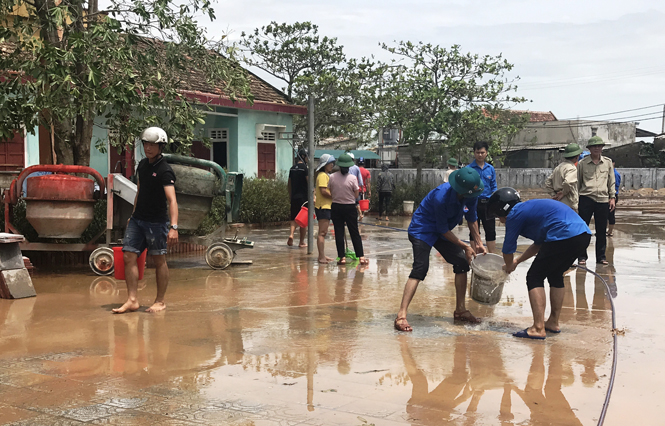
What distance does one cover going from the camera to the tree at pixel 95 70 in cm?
866

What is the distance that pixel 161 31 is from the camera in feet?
33.2

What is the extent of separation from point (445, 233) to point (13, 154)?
443 inches

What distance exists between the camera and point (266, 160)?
20531 mm

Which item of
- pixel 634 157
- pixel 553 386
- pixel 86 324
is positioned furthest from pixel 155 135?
pixel 634 157

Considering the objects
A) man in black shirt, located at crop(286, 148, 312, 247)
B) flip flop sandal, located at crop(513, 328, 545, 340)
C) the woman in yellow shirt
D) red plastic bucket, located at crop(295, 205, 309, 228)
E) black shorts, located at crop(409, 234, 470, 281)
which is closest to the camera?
flip flop sandal, located at crop(513, 328, 545, 340)

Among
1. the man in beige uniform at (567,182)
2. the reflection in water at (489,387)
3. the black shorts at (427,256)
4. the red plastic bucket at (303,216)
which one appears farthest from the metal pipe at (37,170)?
the man in beige uniform at (567,182)

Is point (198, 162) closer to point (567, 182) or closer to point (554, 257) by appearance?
point (567, 182)

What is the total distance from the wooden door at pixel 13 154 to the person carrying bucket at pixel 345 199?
24.9ft

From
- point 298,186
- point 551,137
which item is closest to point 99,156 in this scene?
point 298,186

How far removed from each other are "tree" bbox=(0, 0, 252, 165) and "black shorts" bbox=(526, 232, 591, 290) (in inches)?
213

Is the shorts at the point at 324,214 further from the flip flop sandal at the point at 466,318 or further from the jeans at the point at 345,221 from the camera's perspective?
the flip flop sandal at the point at 466,318

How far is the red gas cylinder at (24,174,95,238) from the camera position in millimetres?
9109

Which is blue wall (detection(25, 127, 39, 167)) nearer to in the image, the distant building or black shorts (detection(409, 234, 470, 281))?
black shorts (detection(409, 234, 470, 281))

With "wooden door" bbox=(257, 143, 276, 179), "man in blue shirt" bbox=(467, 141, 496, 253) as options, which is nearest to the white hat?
"man in blue shirt" bbox=(467, 141, 496, 253)
